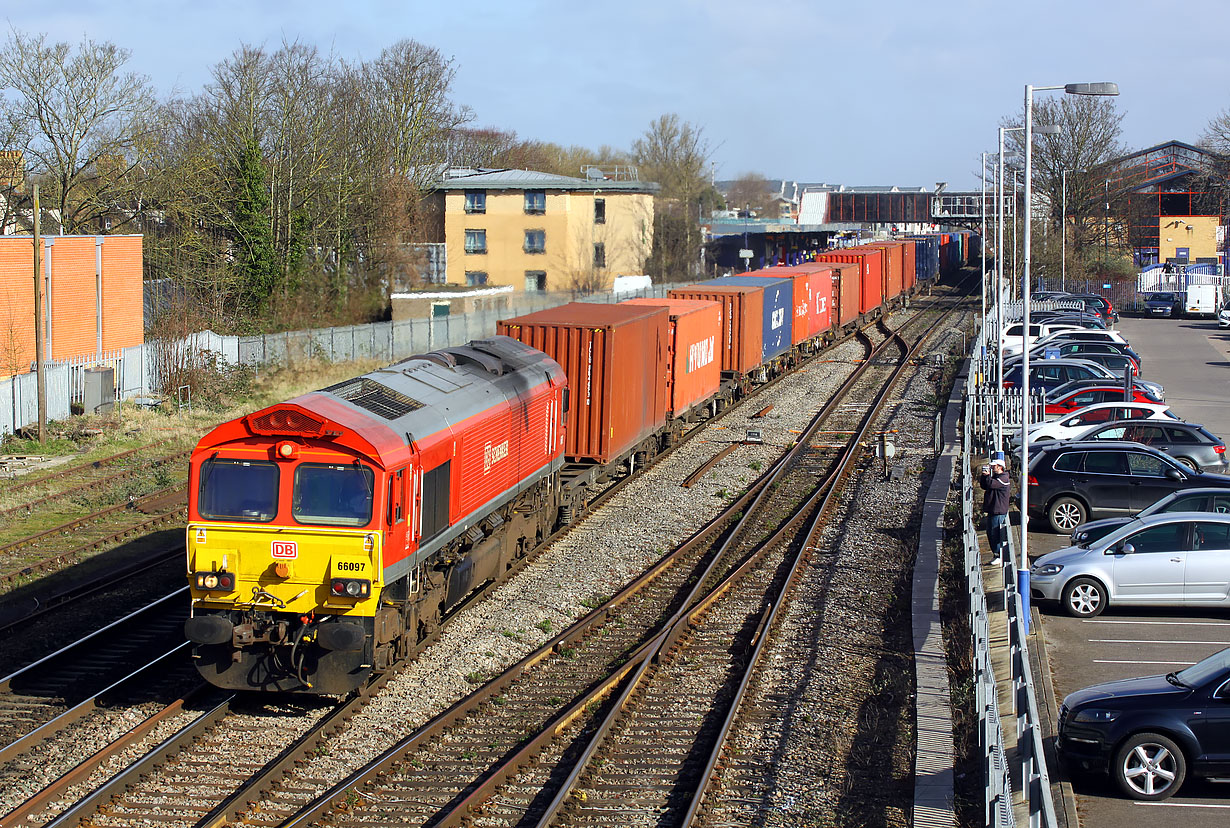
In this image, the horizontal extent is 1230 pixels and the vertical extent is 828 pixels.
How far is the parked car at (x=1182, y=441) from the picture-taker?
22.2m

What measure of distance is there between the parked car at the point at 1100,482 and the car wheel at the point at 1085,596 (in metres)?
4.74

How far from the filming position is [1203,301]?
6062 centimetres

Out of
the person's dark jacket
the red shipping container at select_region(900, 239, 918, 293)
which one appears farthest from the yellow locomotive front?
the red shipping container at select_region(900, 239, 918, 293)

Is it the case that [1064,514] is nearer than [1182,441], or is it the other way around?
[1064,514]

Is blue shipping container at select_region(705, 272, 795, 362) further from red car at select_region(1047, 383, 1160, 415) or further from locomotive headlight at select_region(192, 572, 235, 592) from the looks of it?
locomotive headlight at select_region(192, 572, 235, 592)

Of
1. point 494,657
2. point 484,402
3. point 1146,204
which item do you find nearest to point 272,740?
point 494,657

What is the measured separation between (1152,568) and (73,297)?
29.5 metres

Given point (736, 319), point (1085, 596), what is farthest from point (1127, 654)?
point (736, 319)

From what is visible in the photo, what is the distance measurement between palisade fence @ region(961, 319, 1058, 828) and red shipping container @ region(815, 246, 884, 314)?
3842 cm

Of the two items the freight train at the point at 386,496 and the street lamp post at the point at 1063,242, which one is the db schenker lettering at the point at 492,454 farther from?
the street lamp post at the point at 1063,242

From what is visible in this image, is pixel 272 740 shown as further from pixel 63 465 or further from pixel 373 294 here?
pixel 373 294

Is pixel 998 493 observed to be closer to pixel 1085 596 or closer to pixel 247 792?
pixel 1085 596

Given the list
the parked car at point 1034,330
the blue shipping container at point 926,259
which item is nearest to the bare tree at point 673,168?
the blue shipping container at point 926,259

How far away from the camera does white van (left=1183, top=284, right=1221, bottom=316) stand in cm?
6047
